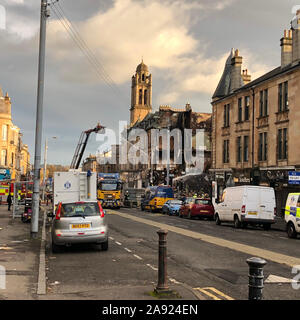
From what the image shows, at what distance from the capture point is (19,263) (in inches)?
494

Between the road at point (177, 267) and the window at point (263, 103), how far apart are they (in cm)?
2330

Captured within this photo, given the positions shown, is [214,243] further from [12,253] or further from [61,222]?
[12,253]

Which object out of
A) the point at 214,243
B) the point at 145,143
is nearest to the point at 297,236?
the point at 214,243

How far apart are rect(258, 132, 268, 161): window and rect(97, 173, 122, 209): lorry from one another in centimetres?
1636

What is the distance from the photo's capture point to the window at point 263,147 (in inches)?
1576

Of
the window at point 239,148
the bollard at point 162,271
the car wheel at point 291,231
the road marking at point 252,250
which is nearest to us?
the bollard at point 162,271

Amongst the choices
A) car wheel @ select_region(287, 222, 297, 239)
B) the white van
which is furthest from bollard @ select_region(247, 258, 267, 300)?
the white van

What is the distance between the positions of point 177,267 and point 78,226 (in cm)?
382

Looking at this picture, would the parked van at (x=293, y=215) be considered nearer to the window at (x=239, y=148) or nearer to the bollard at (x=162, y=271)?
the bollard at (x=162, y=271)

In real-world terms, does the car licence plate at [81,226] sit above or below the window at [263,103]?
below

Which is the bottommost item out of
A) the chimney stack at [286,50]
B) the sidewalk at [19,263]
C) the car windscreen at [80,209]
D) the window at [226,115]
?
the sidewalk at [19,263]

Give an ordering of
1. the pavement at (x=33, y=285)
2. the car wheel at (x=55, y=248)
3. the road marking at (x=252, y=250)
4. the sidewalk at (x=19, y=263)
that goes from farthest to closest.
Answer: the car wheel at (x=55, y=248) → the road marking at (x=252, y=250) → the sidewalk at (x=19, y=263) → the pavement at (x=33, y=285)

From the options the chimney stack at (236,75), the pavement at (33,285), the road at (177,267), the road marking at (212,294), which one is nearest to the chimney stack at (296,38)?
the chimney stack at (236,75)
